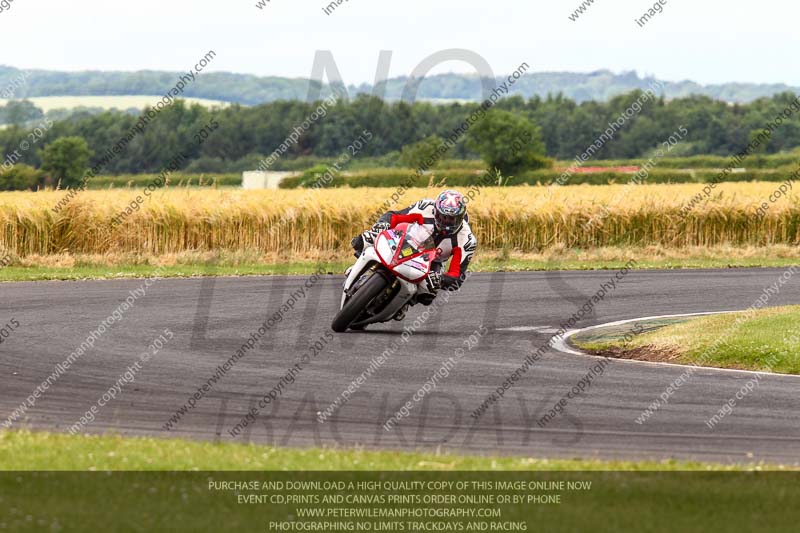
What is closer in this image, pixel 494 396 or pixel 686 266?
pixel 494 396

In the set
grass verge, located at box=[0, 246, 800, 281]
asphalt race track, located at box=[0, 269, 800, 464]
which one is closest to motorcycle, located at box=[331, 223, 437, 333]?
asphalt race track, located at box=[0, 269, 800, 464]

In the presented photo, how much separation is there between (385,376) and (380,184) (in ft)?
226

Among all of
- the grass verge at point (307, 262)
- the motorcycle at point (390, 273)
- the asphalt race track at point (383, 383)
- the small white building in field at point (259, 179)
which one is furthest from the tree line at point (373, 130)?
the motorcycle at point (390, 273)

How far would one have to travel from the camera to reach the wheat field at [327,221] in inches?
1293

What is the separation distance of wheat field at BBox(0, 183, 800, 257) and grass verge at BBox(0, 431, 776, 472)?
23808 mm

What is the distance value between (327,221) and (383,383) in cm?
2131

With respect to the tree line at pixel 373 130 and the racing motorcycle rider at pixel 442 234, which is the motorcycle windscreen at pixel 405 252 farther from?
the tree line at pixel 373 130

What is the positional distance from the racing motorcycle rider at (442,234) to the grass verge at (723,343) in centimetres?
206

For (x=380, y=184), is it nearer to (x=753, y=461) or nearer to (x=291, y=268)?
(x=291, y=268)

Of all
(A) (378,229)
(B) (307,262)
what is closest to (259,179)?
(B) (307,262)

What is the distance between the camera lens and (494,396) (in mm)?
12492

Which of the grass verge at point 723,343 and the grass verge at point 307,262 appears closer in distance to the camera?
the grass verge at point 723,343
